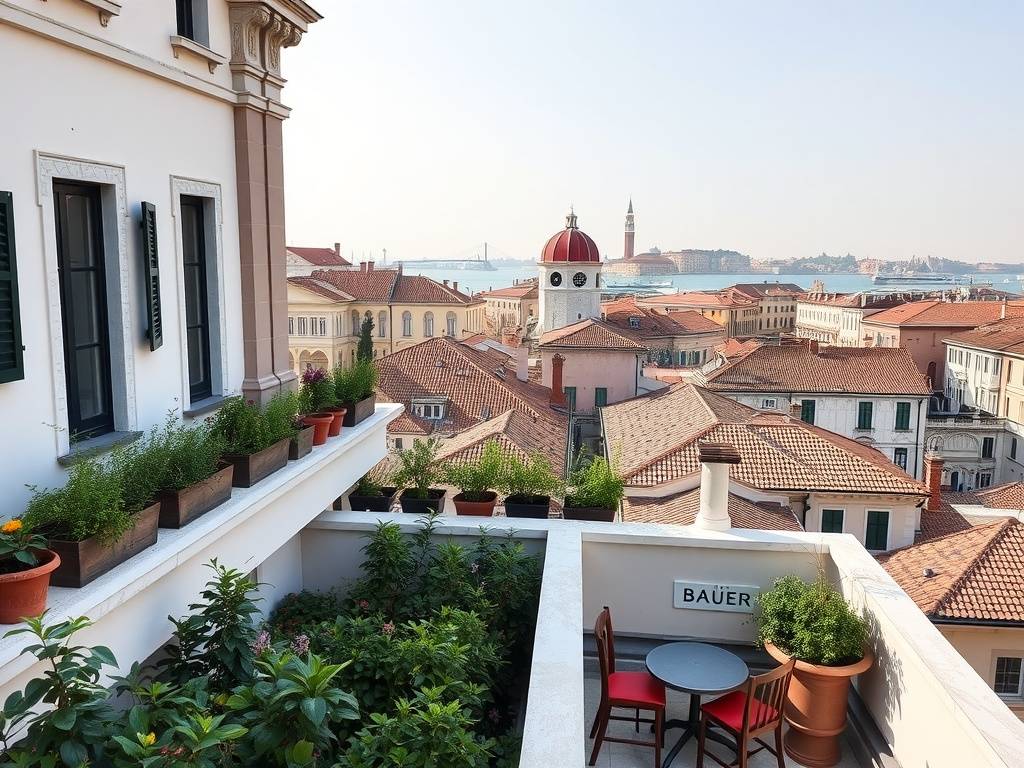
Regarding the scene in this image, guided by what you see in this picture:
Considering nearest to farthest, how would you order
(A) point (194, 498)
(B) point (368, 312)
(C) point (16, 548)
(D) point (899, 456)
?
1. (C) point (16, 548)
2. (A) point (194, 498)
3. (D) point (899, 456)
4. (B) point (368, 312)

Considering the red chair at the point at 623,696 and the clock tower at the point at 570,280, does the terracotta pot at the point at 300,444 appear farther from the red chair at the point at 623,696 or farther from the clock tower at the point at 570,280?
the clock tower at the point at 570,280

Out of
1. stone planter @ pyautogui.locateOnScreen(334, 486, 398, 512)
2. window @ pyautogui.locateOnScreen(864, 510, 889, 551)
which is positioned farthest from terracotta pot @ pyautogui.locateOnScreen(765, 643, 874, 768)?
window @ pyautogui.locateOnScreen(864, 510, 889, 551)

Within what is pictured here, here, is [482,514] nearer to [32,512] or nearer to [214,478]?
[214,478]

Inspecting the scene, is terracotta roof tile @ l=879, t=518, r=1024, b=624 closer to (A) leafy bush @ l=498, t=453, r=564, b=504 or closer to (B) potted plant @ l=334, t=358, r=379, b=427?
(A) leafy bush @ l=498, t=453, r=564, b=504

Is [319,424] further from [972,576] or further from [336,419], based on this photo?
[972,576]

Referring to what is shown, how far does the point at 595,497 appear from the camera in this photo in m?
7.10

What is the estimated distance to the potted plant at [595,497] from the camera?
708cm

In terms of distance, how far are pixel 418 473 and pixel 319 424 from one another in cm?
139

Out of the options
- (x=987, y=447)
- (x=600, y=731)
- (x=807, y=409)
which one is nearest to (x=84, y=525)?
(x=600, y=731)

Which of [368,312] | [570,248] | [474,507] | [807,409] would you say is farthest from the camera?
[368,312]

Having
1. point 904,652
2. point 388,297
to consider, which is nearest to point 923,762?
point 904,652

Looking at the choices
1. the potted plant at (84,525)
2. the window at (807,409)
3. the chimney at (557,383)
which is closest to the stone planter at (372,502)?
the potted plant at (84,525)

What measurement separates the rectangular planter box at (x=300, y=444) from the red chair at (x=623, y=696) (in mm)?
2565

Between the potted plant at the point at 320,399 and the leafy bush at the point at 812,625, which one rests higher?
the potted plant at the point at 320,399
